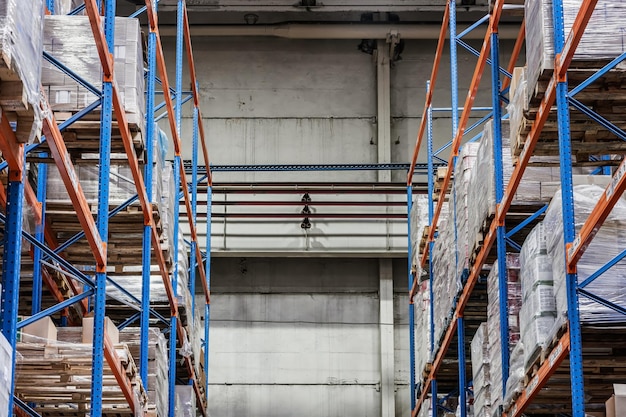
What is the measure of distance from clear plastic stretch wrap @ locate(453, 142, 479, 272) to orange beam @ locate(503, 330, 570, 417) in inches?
128

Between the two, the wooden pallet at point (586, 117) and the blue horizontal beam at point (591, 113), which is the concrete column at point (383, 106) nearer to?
the wooden pallet at point (586, 117)

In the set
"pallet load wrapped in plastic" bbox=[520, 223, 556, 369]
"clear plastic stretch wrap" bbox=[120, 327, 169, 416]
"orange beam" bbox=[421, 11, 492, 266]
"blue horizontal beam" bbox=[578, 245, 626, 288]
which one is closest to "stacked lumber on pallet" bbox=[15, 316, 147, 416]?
"clear plastic stretch wrap" bbox=[120, 327, 169, 416]

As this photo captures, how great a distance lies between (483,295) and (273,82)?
1217 cm

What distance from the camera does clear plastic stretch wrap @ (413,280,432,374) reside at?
64.2 feet

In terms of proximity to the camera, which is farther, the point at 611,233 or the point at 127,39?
the point at 127,39

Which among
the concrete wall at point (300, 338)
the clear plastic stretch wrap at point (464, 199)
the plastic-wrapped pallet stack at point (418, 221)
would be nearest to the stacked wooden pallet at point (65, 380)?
the clear plastic stretch wrap at point (464, 199)

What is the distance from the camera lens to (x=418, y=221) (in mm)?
20953

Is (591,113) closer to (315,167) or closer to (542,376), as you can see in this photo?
(542,376)

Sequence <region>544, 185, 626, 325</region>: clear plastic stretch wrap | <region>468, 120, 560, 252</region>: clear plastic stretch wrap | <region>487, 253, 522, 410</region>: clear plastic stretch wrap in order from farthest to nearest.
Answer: <region>468, 120, 560, 252</region>: clear plastic stretch wrap → <region>487, 253, 522, 410</region>: clear plastic stretch wrap → <region>544, 185, 626, 325</region>: clear plastic stretch wrap

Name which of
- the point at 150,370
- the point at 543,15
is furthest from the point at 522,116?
the point at 150,370

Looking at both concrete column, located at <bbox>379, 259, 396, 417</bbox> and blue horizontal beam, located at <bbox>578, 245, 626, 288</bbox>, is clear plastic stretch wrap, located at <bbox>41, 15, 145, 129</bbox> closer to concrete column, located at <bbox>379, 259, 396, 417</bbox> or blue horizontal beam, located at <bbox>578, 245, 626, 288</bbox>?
blue horizontal beam, located at <bbox>578, 245, 626, 288</bbox>

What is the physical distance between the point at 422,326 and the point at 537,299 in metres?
8.93

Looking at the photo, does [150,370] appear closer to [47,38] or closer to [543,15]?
[47,38]

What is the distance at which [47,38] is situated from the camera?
40.4ft
